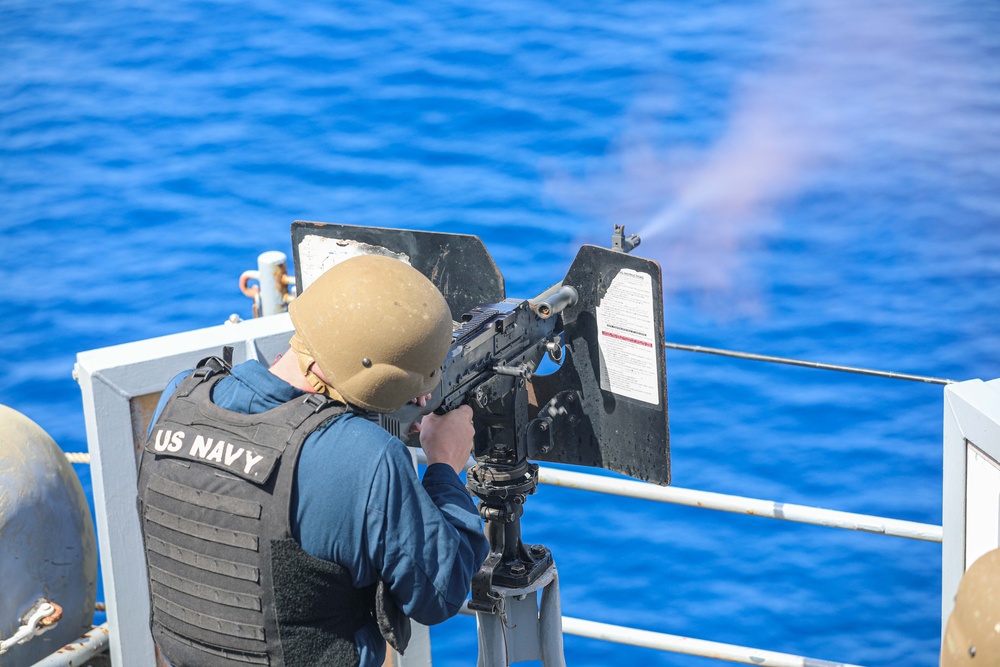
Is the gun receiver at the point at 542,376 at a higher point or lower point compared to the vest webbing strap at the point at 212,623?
higher

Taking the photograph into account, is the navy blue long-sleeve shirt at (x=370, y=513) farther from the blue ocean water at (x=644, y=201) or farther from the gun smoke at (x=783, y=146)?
the gun smoke at (x=783, y=146)

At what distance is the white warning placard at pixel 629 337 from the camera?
2559mm

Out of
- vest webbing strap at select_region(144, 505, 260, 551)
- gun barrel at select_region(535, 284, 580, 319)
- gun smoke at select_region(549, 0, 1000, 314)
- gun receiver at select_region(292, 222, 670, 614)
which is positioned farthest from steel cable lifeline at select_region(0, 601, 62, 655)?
gun smoke at select_region(549, 0, 1000, 314)

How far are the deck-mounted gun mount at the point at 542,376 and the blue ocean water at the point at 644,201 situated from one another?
2851mm

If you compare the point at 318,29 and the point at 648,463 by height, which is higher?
the point at 318,29

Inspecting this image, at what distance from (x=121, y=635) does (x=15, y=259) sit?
253 inches

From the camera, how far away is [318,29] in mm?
11219

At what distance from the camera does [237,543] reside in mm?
2102

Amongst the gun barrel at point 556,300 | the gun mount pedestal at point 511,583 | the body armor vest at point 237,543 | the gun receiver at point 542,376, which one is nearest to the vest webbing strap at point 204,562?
the body armor vest at point 237,543

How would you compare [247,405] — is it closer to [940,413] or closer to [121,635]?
[121,635]

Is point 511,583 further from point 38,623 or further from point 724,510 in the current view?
point 38,623

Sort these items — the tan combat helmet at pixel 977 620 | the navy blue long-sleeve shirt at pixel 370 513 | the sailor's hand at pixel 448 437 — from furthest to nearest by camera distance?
the sailor's hand at pixel 448 437 → the navy blue long-sleeve shirt at pixel 370 513 → the tan combat helmet at pixel 977 620

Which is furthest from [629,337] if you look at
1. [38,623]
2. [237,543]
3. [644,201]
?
[644,201]

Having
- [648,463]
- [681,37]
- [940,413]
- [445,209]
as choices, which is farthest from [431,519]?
[681,37]
